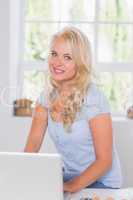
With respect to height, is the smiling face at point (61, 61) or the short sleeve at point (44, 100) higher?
the smiling face at point (61, 61)

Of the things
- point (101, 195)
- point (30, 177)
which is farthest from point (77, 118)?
point (30, 177)

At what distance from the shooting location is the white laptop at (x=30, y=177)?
116cm

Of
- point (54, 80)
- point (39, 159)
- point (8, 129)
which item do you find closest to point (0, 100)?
point (8, 129)

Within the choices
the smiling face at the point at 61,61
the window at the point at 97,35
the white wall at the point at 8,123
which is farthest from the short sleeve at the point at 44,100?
the window at the point at 97,35

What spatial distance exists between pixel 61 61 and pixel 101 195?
1.88 feet

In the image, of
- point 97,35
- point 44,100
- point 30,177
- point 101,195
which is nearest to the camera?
point 30,177

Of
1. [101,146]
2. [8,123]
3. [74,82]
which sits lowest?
[8,123]

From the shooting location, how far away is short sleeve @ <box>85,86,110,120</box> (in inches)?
70.9

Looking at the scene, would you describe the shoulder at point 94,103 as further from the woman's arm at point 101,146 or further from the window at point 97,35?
the window at point 97,35

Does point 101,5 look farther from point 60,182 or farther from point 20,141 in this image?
point 60,182

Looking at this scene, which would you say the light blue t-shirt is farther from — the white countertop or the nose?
the white countertop

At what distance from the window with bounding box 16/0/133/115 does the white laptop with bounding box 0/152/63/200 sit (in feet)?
7.18

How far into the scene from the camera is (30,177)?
118 cm

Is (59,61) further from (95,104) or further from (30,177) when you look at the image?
(30,177)
